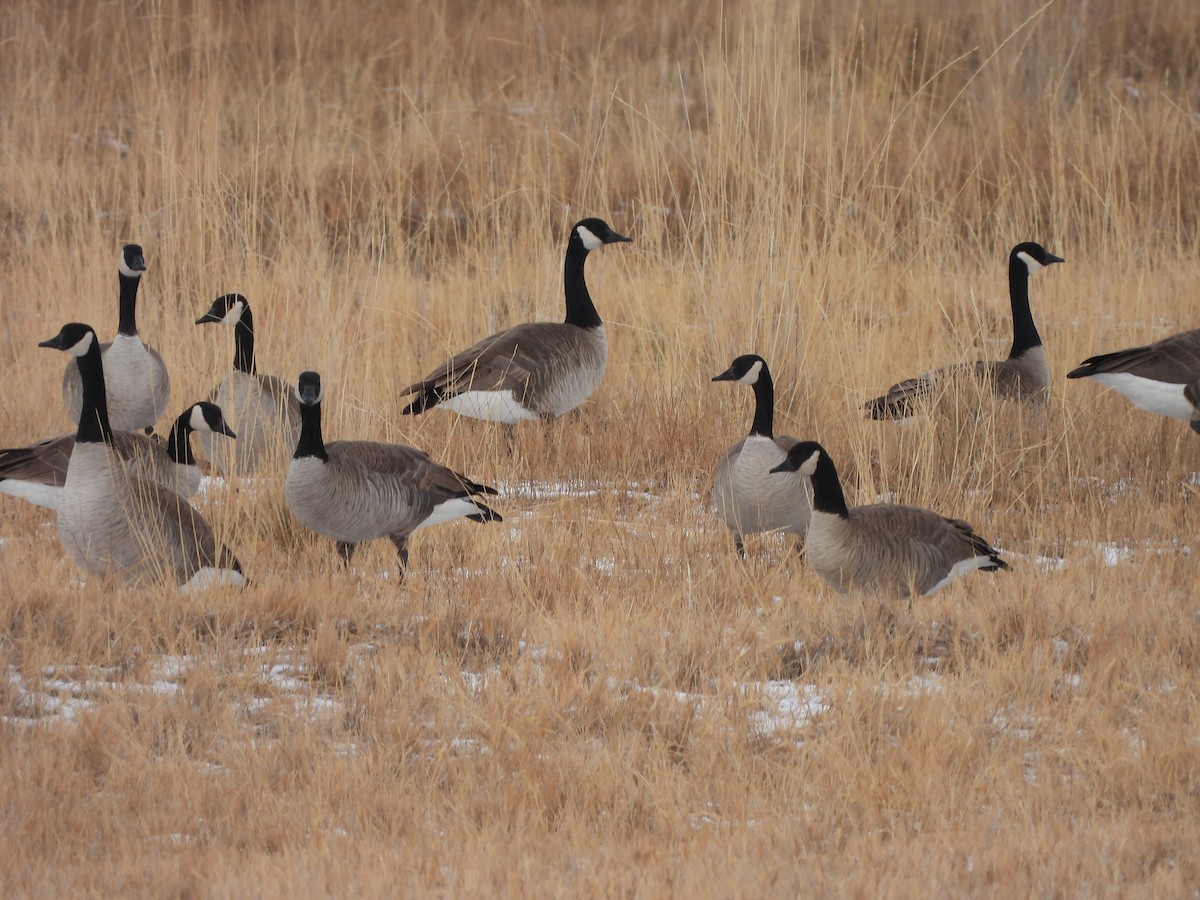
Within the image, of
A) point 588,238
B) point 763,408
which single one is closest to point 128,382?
point 588,238

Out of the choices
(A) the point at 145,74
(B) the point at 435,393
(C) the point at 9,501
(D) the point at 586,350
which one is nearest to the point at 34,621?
(C) the point at 9,501

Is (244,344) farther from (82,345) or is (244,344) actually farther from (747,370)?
(747,370)

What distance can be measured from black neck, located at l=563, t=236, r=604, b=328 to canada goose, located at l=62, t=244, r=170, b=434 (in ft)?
7.68

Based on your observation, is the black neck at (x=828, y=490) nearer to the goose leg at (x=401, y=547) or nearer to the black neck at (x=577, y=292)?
the goose leg at (x=401, y=547)

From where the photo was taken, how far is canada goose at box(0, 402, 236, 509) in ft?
19.2

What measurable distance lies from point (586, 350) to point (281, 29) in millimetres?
12629

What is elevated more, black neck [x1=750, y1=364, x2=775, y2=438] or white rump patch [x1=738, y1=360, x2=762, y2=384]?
white rump patch [x1=738, y1=360, x2=762, y2=384]

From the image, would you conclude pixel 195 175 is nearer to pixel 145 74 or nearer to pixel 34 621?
pixel 34 621

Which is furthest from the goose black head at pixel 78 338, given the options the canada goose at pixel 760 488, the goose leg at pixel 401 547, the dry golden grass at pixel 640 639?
the canada goose at pixel 760 488

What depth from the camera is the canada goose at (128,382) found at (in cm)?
730

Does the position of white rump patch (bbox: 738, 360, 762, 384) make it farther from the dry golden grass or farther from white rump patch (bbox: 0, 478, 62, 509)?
white rump patch (bbox: 0, 478, 62, 509)

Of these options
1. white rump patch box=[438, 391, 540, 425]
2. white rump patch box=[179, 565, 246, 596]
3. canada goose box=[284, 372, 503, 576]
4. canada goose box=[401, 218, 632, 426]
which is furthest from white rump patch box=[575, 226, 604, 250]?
white rump patch box=[179, 565, 246, 596]

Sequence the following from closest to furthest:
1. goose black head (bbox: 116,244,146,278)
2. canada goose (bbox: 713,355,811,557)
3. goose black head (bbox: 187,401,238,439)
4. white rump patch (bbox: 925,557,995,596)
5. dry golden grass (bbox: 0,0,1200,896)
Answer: dry golden grass (bbox: 0,0,1200,896) → white rump patch (bbox: 925,557,995,596) → canada goose (bbox: 713,355,811,557) → goose black head (bbox: 187,401,238,439) → goose black head (bbox: 116,244,146,278)

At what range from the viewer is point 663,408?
7.79 m
